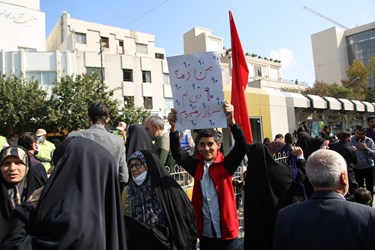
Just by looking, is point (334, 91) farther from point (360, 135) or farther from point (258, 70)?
point (360, 135)

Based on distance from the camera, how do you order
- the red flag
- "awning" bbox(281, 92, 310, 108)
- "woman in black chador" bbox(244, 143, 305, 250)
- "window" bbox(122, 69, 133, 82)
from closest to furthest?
"woman in black chador" bbox(244, 143, 305, 250), the red flag, "awning" bbox(281, 92, 310, 108), "window" bbox(122, 69, 133, 82)

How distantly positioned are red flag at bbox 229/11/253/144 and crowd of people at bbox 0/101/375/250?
30cm

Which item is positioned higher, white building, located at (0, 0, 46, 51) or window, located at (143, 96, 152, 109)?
white building, located at (0, 0, 46, 51)

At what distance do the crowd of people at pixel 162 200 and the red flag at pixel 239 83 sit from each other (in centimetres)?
30

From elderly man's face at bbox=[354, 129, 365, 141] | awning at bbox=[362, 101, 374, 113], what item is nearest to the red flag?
elderly man's face at bbox=[354, 129, 365, 141]

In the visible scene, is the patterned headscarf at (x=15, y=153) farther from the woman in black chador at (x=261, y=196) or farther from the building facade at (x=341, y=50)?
the building facade at (x=341, y=50)

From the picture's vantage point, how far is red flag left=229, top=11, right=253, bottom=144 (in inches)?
134

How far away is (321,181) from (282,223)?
0.34 metres

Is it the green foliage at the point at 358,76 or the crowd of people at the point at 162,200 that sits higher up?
the green foliage at the point at 358,76

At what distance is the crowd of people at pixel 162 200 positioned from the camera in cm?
174

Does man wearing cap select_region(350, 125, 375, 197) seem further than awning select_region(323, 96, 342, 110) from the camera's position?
No

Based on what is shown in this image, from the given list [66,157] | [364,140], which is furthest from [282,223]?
Answer: [364,140]

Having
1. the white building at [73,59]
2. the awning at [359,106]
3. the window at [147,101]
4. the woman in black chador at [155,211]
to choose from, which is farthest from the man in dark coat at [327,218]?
the window at [147,101]

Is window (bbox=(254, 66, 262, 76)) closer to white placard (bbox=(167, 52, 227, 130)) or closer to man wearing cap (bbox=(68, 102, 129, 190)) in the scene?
white placard (bbox=(167, 52, 227, 130))
